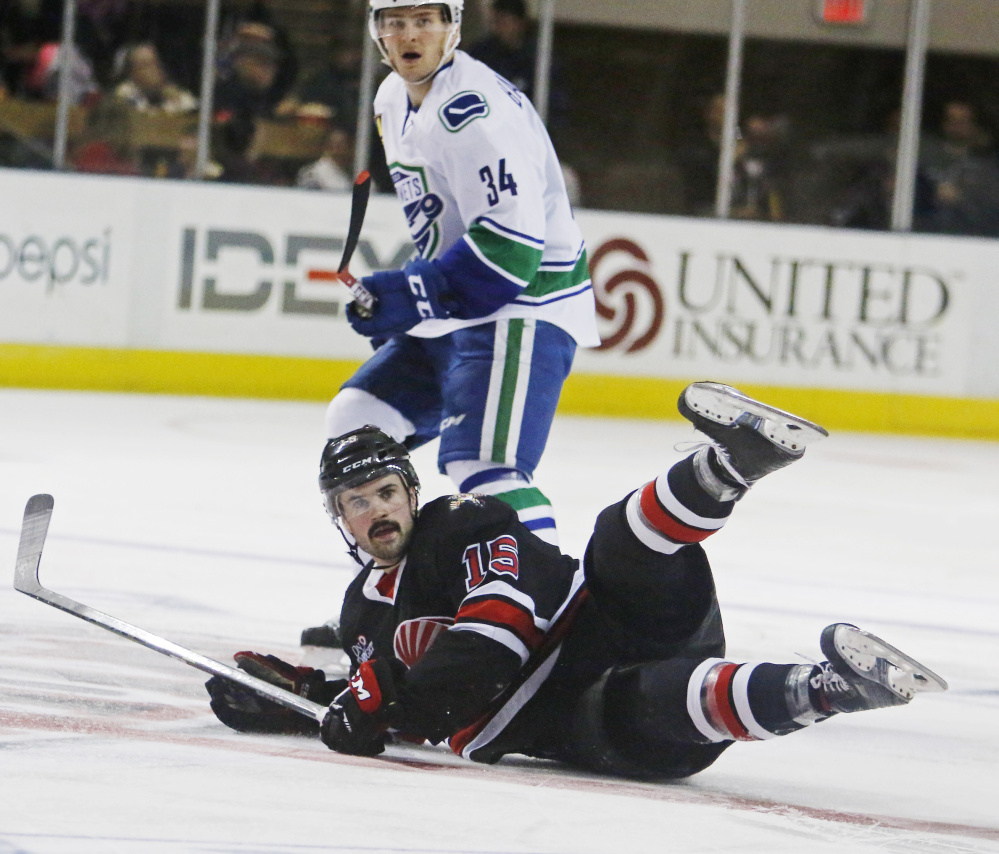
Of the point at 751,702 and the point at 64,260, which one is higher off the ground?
the point at 64,260

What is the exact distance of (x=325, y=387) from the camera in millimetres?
7453

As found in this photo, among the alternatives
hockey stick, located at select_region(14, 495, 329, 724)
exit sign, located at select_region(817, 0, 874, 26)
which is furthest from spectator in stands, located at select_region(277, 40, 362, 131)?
hockey stick, located at select_region(14, 495, 329, 724)

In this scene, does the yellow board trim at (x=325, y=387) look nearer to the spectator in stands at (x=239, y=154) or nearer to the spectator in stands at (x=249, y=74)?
the spectator in stands at (x=239, y=154)

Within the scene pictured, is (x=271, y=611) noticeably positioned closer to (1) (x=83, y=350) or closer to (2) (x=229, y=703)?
(2) (x=229, y=703)

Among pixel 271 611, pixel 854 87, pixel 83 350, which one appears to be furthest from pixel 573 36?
pixel 271 611

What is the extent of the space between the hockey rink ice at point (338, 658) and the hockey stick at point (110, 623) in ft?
0.22

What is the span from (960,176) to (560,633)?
6275 millimetres

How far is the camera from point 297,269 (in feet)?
24.1

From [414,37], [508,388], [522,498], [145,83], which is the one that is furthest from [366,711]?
[145,83]

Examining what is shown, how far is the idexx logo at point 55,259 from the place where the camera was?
7020 millimetres

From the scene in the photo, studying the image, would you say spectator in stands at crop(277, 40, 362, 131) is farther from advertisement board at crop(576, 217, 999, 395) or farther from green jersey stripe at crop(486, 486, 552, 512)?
green jersey stripe at crop(486, 486, 552, 512)

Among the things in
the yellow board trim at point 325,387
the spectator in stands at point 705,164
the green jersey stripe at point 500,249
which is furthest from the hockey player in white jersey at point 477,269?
the spectator in stands at point 705,164

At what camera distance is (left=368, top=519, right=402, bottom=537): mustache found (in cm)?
237

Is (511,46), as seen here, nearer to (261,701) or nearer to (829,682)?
(261,701)
